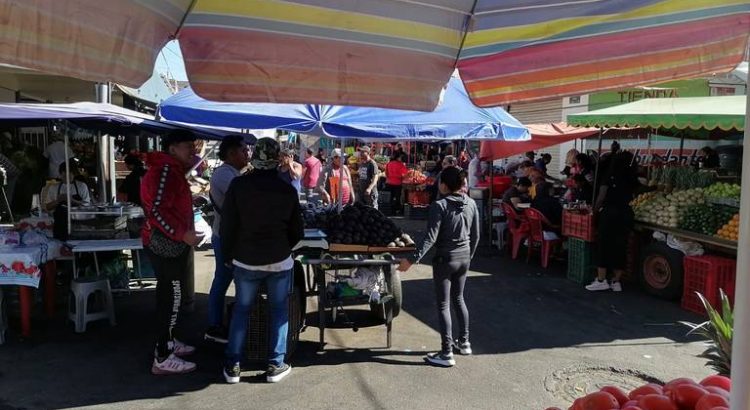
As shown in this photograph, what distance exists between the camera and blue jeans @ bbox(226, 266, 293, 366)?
14.6 ft

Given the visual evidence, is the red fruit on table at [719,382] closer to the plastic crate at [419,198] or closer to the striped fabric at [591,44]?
the striped fabric at [591,44]

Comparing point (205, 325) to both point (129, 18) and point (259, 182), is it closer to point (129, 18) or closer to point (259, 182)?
point (259, 182)

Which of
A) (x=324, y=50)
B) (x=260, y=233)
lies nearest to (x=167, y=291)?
(x=260, y=233)

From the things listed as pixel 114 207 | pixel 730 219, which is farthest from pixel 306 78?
pixel 730 219

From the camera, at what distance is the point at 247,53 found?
222 centimetres

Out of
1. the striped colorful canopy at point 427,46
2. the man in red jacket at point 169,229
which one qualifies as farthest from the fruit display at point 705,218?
the man in red jacket at point 169,229

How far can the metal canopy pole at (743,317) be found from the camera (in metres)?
1.40

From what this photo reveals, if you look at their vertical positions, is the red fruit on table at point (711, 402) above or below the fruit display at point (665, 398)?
above

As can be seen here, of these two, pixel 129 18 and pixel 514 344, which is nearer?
pixel 129 18

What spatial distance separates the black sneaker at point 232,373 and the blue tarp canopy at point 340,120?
2312 mm

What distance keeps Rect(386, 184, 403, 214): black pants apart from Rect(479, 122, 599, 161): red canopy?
164 inches

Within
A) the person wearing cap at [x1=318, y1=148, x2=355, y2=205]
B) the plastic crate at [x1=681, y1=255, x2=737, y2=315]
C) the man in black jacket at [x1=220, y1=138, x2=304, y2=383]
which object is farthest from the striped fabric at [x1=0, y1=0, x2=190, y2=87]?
the person wearing cap at [x1=318, y1=148, x2=355, y2=205]

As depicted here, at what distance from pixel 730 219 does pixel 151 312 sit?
699 cm

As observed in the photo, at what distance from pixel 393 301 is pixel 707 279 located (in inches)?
156
